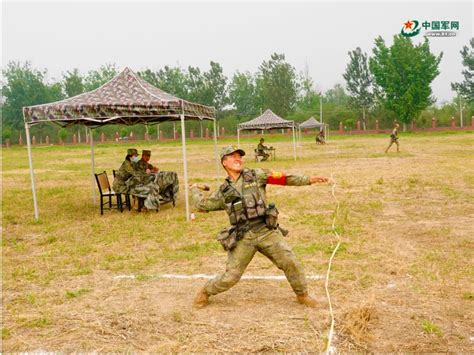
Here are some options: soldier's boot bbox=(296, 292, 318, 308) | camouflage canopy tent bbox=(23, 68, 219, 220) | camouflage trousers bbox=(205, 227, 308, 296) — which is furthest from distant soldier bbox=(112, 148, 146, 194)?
soldier's boot bbox=(296, 292, 318, 308)

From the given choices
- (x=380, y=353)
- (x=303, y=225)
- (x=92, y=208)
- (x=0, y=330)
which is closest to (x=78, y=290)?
(x=0, y=330)

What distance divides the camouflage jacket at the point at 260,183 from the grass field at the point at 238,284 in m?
1.02

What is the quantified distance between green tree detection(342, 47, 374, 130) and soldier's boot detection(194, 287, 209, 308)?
6066cm

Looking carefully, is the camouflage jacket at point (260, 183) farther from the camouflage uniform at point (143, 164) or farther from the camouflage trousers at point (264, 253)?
the camouflage uniform at point (143, 164)

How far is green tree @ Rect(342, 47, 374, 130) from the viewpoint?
63.0m

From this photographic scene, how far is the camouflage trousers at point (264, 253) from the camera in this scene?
4055mm

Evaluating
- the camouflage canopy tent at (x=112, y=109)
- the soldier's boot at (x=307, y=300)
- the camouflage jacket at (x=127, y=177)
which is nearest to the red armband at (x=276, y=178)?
the soldier's boot at (x=307, y=300)

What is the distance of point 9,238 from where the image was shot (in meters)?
7.89

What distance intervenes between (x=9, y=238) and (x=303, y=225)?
5.14m

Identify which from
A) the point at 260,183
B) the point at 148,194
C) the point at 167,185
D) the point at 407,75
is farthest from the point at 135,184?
the point at 407,75

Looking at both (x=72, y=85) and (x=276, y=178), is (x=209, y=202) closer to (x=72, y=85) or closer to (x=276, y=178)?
(x=276, y=178)

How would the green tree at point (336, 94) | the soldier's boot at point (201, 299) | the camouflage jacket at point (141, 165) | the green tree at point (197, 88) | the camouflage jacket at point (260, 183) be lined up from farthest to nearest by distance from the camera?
1. the green tree at point (336, 94)
2. the green tree at point (197, 88)
3. the camouflage jacket at point (141, 165)
4. the soldier's boot at point (201, 299)
5. the camouflage jacket at point (260, 183)

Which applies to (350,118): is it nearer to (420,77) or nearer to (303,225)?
(420,77)

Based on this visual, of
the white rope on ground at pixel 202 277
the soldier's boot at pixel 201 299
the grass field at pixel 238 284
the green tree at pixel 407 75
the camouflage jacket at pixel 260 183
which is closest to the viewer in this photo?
the grass field at pixel 238 284
